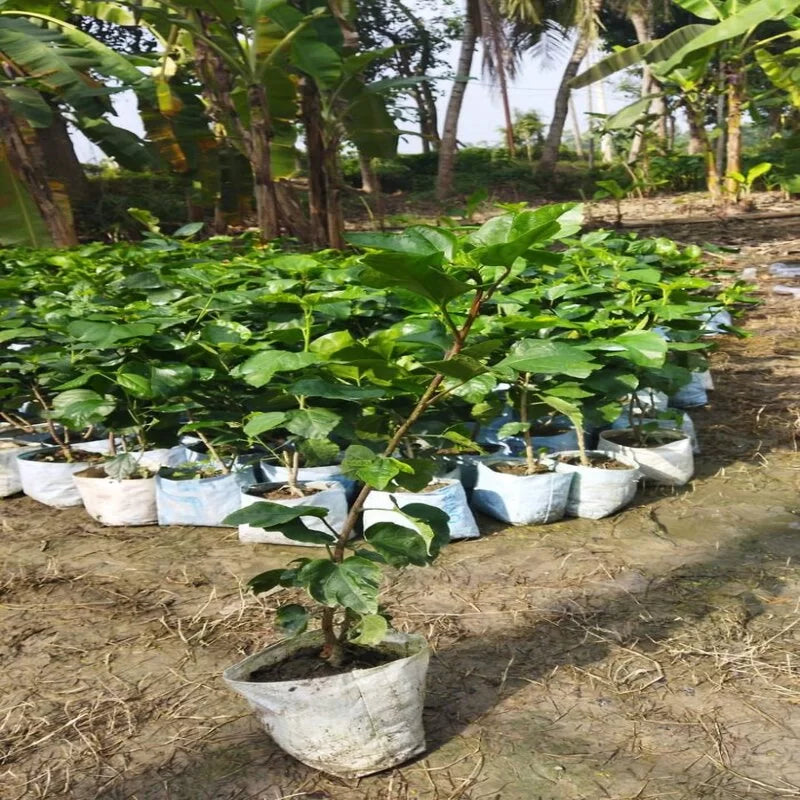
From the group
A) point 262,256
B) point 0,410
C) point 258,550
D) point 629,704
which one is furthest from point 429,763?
point 262,256

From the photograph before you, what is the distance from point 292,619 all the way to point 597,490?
5.34ft

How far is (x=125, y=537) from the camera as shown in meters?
3.03

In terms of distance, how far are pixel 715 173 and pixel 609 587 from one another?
32.0 ft

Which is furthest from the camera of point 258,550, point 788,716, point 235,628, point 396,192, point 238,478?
point 396,192

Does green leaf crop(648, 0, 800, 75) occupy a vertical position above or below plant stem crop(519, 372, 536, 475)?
above

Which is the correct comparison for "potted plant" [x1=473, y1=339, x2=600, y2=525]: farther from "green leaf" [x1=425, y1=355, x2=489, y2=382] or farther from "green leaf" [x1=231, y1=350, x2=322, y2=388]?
"green leaf" [x1=425, y1=355, x2=489, y2=382]

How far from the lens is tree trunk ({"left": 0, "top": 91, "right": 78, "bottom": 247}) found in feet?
22.0

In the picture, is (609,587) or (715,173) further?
(715,173)

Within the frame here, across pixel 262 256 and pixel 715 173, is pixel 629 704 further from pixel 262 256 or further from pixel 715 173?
pixel 715 173

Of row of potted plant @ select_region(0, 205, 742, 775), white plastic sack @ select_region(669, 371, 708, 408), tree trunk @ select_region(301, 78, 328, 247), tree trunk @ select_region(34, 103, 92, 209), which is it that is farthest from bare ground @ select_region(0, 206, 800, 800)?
tree trunk @ select_region(34, 103, 92, 209)

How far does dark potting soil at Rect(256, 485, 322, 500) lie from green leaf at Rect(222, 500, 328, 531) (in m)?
1.31

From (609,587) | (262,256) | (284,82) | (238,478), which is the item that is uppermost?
(284,82)

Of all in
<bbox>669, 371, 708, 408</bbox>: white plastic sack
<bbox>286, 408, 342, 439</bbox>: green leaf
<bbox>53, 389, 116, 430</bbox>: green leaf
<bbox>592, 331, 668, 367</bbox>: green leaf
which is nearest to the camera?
<bbox>286, 408, 342, 439</bbox>: green leaf

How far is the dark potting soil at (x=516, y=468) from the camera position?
10.1ft
